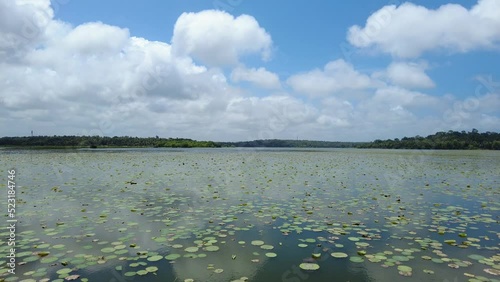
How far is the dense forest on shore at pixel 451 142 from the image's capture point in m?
103

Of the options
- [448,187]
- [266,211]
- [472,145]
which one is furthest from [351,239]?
[472,145]

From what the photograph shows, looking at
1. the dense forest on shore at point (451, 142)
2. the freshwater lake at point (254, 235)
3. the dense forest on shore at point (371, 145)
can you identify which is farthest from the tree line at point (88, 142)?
the freshwater lake at point (254, 235)

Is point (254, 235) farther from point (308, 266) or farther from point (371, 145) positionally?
point (371, 145)

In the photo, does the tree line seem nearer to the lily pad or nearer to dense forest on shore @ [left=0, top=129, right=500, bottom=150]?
dense forest on shore @ [left=0, top=129, right=500, bottom=150]

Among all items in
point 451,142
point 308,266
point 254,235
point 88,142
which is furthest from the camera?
point 88,142

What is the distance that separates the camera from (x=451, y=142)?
105 metres

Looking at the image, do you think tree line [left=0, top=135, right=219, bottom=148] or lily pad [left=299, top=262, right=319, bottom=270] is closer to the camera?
lily pad [left=299, top=262, right=319, bottom=270]

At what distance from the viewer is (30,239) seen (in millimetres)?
7406

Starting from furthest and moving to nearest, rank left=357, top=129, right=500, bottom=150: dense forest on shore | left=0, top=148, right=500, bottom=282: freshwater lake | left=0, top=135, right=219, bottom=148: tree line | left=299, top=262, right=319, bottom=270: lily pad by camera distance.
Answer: left=0, top=135, right=219, bottom=148: tree line < left=357, top=129, right=500, bottom=150: dense forest on shore < left=299, top=262, right=319, bottom=270: lily pad < left=0, top=148, right=500, bottom=282: freshwater lake

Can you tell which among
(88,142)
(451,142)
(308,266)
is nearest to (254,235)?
(308,266)

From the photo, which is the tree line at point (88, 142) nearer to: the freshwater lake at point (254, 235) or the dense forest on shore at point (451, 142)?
the dense forest on shore at point (451, 142)

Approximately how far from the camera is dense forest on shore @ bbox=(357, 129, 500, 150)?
339ft

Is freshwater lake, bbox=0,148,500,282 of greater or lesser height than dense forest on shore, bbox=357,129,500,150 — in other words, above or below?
below

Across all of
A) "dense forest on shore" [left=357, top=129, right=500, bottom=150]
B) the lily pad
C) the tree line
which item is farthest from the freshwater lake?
the tree line
